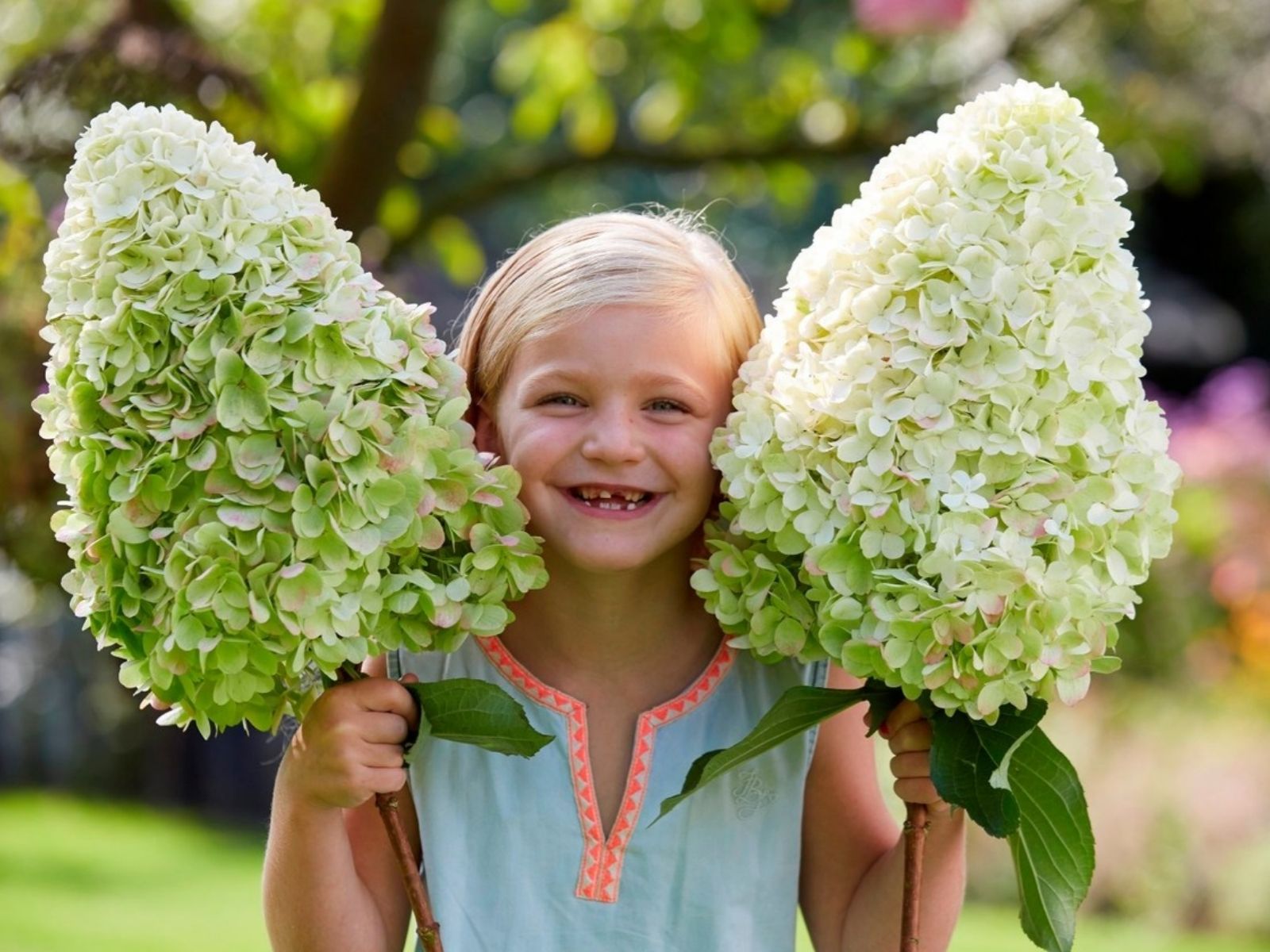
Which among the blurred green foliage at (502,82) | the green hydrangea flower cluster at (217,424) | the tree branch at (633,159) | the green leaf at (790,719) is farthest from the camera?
the tree branch at (633,159)

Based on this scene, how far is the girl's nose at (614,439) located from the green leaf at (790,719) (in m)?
0.36

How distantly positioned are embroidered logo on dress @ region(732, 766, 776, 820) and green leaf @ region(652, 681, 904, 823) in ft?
1.07

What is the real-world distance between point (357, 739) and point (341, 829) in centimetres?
23

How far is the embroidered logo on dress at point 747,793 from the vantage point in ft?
7.50

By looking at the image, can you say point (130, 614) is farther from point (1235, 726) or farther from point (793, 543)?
point (1235, 726)

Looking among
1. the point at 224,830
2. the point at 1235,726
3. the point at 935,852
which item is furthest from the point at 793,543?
the point at 224,830

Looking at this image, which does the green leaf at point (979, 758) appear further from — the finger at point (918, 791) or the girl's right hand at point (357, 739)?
the girl's right hand at point (357, 739)

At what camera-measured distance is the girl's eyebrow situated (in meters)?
2.11

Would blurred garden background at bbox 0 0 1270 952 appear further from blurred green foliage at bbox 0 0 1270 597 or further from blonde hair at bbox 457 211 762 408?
blonde hair at bbox 457 211 762 408

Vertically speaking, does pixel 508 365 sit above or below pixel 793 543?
above

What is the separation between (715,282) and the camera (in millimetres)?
2305

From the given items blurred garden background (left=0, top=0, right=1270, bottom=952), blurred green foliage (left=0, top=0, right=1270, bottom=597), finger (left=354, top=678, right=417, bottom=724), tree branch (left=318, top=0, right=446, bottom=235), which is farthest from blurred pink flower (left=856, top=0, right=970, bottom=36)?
finger (left=354, top=678, right=417, bottom=724)

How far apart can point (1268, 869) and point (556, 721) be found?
4.47m

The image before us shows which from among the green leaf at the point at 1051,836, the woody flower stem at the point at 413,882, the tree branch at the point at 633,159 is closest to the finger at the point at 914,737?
the green leaf at the point at 1051,836
